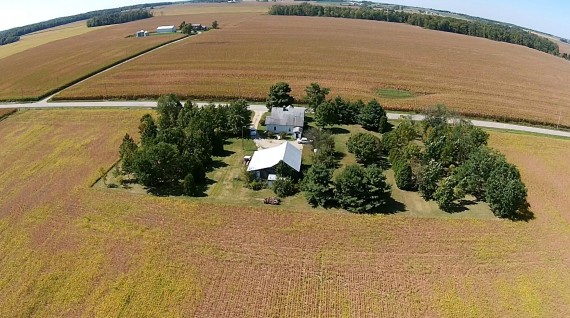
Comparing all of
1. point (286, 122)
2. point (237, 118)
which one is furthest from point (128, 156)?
point (286, 122)

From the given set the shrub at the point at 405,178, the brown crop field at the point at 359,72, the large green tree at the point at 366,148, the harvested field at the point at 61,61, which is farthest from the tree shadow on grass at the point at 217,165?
the harvested field at the point at 61,61

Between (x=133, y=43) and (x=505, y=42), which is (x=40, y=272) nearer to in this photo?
(x=133, y=43)

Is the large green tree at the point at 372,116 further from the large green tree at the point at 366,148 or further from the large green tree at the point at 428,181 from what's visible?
the large green tree at the point at 428,181

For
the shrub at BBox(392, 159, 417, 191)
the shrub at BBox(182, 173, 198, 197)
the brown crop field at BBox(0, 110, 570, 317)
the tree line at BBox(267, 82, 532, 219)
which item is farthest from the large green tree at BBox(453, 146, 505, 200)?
the shrub at BBox(182, 173, 198, 197)

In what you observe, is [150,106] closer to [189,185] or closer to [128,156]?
[128,156]

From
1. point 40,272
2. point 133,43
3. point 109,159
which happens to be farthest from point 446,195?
point 133,43

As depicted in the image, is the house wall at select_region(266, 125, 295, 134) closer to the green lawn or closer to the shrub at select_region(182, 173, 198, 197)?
the green lawn
